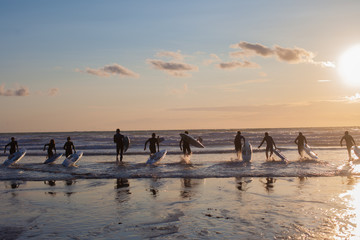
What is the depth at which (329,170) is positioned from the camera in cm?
1608

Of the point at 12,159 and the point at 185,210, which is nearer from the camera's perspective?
the point at 185,210

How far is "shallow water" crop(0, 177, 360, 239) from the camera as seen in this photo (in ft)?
22.3

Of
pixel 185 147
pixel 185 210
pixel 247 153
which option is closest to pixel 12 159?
pixel 185 147

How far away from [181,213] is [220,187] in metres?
3.93

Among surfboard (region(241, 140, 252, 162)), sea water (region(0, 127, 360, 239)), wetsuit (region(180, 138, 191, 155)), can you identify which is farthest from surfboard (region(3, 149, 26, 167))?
surfboard (region(241, 140, 252, 162))

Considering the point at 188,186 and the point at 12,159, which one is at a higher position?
the point at 12,159

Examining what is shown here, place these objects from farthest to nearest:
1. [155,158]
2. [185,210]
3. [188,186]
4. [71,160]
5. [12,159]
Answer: [12,159] < [155,158] < [71,160] < [188,186] < [185,210]

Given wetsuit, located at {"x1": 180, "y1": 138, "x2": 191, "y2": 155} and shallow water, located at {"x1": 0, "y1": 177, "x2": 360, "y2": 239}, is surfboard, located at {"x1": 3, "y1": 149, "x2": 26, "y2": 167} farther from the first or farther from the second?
wetsuit, located at {"x1": 180, "y1": 138, "x2": 191, "y2": 155}

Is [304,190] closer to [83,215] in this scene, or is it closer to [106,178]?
[83,215]

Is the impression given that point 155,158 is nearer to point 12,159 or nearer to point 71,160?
point 71,160

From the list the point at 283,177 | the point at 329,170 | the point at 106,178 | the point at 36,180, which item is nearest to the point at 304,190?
the point at 283,177

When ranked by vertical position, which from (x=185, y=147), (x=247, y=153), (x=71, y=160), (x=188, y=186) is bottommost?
(x=188, y=186)

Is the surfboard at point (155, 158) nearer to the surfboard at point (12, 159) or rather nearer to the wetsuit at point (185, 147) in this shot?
the wetsuit at point (185, 147)

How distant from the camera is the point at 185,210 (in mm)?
8570
